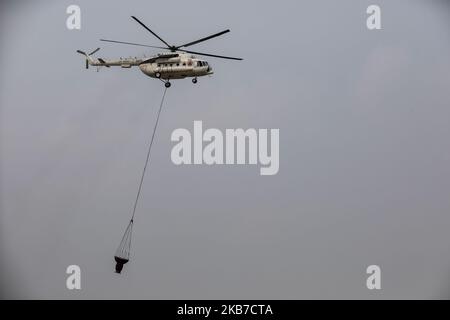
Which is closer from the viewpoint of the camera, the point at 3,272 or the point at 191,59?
the point at 191,59
